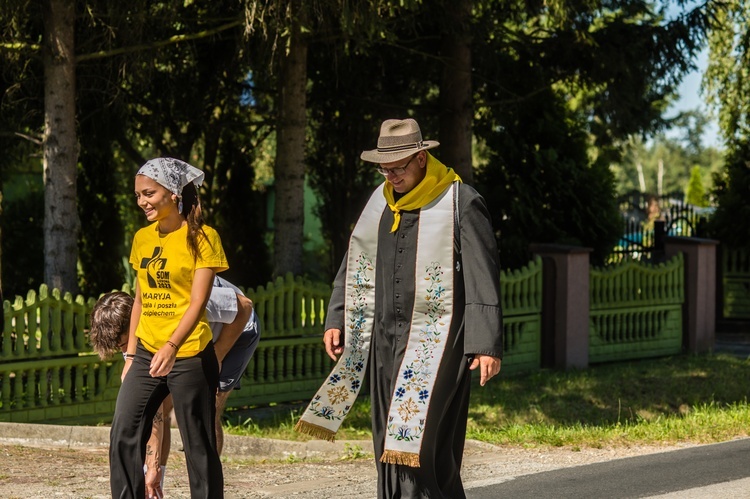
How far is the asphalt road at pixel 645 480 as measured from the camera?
658cm

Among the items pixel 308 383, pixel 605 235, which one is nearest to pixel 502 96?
pixel 605 235

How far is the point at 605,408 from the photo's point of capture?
10.9 metres

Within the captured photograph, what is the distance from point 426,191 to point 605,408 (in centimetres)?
644

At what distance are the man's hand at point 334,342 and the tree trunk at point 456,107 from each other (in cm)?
881

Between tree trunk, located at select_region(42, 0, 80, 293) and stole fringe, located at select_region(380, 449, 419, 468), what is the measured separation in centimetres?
602

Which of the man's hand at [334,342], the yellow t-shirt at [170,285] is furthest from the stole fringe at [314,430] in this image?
the yellow t-shirt at [170,285]

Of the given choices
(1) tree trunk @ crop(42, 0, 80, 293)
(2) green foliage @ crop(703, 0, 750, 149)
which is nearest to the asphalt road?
(1) tree trunk @ crop(42, 0, 80, 293)

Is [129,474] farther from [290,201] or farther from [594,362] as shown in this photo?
[594,362]

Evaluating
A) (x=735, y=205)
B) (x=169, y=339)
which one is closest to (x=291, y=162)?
(x=169, y=339)

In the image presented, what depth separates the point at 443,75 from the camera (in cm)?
1439

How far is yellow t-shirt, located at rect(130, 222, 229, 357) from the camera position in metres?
5.08

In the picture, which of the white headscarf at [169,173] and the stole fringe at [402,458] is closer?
the stole fringe at [402,458]

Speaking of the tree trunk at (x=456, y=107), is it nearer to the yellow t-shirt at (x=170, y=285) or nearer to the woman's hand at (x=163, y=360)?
the yellow t-shirt at (x=170, y=285)

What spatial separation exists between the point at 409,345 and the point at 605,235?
11.0 m
